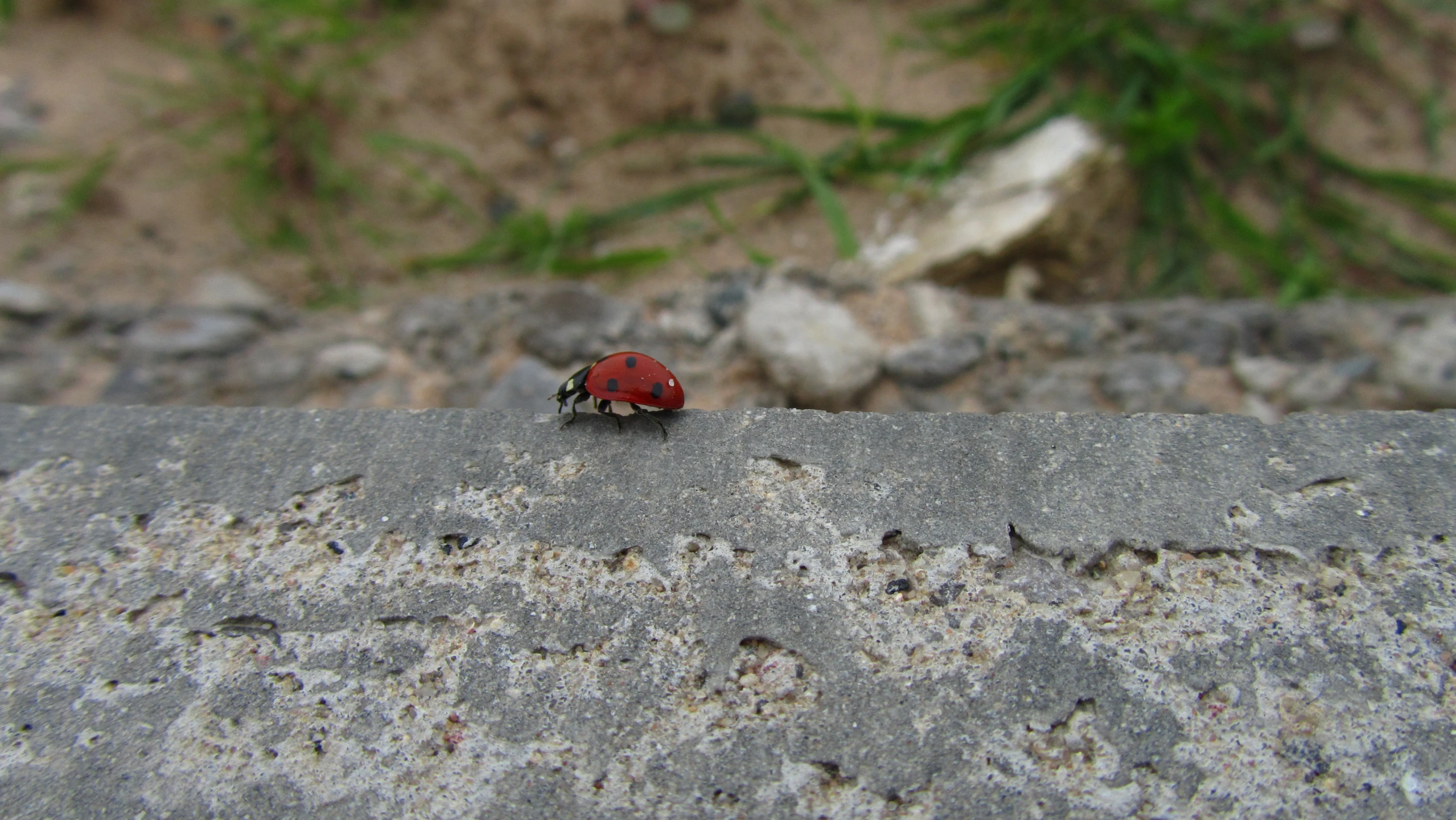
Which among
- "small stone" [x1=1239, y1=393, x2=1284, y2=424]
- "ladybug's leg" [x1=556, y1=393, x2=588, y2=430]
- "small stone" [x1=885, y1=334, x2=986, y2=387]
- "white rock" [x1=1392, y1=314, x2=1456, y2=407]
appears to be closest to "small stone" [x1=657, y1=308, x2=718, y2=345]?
"small stone" [x1=885, y1=334, x2=986, y2=387]

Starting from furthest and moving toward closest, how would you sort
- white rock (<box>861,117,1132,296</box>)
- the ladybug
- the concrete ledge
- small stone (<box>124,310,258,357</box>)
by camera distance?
white rock (<box>861,117,1132,296</box>) < small stone (<box>124,310,258,357</box>) < the ladybug < the concrete ledge

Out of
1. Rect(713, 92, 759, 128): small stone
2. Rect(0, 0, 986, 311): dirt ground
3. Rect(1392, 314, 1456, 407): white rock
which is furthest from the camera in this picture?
Rect(713, 92, 759, 128): small stone

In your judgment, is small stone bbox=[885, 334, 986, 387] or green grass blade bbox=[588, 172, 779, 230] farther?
green grass blade bbox=[588, 172, 779, 230]

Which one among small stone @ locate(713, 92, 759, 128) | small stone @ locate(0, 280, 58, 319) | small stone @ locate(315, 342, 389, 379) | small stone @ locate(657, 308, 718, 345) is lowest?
small stone @ locate(315, 342, 389, 379)

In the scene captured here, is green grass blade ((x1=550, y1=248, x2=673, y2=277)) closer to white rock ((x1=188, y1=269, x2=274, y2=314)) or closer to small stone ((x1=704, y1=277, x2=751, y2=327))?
small stone ((x1=704, y1=277, x2=751, y2=327))

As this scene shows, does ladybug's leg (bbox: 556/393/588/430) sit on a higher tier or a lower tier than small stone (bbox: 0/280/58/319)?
higher

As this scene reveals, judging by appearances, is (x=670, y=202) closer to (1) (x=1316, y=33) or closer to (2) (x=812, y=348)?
(2) (x=812, y=348)

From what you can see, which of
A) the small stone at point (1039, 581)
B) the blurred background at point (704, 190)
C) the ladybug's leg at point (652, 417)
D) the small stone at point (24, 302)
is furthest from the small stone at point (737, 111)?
the small stone at point (1039, 581)
